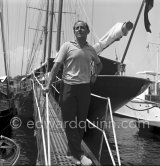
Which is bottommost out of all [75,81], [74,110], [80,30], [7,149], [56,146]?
[7,149]

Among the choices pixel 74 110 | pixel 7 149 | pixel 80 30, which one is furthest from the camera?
pixel 7 149

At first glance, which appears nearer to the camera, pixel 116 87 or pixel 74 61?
pixel 74 61

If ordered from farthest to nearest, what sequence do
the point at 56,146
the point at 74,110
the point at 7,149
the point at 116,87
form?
the point at 116,87 < the point at 7,149 < the point at 56,146 < the point at 74,110

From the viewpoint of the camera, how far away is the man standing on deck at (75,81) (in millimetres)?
4273

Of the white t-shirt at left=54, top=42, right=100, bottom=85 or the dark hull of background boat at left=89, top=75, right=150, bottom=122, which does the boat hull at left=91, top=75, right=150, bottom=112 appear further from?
the white t-shirt at left=54, top=42, right=100, bottom=85

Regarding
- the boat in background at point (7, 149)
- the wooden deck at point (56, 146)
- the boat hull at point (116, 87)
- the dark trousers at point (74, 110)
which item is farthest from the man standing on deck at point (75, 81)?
the boat hull at point (116, 87)

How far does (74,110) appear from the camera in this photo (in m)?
4.38

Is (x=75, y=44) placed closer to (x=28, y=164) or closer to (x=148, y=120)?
(x=28, y=164)

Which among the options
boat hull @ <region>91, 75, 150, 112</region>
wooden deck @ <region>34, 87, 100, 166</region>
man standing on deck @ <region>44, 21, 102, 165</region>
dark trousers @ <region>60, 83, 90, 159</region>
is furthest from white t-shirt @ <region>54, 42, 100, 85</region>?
boat hull @ <region>91, 75, 150, 112</region>

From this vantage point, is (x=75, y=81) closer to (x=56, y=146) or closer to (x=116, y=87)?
(x=56, y=146)

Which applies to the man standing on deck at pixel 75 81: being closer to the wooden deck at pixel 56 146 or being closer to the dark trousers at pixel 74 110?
the dark trousers at pixel 74 110

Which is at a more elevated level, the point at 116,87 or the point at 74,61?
the point at 74,61

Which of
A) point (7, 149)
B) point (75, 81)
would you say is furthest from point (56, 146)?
point (7, 149)

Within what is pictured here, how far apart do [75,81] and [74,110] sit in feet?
1.51
